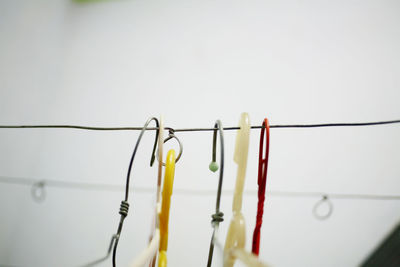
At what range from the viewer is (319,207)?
32.1 inches

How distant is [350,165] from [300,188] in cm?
21

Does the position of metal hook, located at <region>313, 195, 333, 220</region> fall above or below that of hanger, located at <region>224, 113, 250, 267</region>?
below

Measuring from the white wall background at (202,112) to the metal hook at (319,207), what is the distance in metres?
0.02

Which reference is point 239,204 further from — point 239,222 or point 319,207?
point 319,207

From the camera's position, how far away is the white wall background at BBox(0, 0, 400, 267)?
0.81 m

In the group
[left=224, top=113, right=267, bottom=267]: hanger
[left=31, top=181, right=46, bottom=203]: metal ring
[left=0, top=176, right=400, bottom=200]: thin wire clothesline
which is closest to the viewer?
[left=224, top=113, right=267, bottom=267]: hanger

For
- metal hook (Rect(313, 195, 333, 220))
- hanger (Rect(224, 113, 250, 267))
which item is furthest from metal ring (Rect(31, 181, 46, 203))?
metal hook (Rect(313, 195, 333, 220))

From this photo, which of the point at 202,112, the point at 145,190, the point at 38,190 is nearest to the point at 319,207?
the point at 202,112

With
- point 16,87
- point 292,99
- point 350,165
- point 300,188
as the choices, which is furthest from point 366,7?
point 16,87

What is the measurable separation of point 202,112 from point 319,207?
61 centimetres

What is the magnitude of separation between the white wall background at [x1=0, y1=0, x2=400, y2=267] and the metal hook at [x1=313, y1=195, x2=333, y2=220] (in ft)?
0.07

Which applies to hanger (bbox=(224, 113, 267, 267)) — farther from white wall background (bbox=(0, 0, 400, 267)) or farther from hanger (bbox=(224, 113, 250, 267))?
white wall background (bbox=(0, 0, 400, 267))

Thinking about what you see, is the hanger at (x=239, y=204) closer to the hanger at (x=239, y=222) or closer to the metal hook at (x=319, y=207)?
the hanger at (x=239, y=222)

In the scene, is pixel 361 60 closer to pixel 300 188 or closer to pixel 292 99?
pixel 292 99
